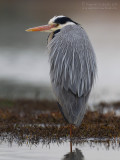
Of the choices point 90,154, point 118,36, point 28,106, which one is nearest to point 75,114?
point 90,154

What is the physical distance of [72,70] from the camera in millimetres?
7801

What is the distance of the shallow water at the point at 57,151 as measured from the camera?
6.28 metres

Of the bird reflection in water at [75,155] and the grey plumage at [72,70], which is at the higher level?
the grey plumage at [72,70]

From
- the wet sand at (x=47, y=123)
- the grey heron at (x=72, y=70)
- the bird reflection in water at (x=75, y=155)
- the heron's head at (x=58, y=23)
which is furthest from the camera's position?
the heron's head at (x=58, y=23)

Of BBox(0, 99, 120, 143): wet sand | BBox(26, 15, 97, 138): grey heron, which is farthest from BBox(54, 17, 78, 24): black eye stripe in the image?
BBox(0, 99, 120, 143): wet sand

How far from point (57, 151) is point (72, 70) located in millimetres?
1577

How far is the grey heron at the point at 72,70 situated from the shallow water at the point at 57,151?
609mm

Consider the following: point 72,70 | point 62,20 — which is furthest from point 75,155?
point 62,20

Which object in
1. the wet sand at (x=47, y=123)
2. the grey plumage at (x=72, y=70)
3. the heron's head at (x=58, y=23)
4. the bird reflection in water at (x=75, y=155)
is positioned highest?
the heron's head at (x=58, y=23)

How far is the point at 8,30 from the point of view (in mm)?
34094

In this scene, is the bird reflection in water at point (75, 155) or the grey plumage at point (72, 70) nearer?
the bird reflection in water at point (75, 155)

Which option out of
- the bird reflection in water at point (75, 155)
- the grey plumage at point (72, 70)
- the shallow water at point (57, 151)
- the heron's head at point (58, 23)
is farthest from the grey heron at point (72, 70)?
the bird reflection in water at point (75, 155)

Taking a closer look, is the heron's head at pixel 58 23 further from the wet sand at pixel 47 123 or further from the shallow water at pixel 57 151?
the shallow water at pixel 57 151

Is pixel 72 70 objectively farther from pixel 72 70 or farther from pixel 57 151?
pixel 57 151
